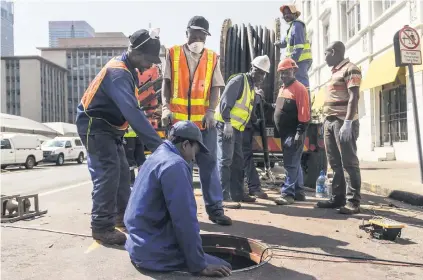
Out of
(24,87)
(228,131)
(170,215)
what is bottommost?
(170,215)

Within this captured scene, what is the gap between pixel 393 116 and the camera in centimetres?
1519

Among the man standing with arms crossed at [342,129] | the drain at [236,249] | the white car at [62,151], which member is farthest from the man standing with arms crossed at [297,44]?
the white car at [62,151]

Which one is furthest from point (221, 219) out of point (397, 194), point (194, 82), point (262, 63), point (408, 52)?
point (408, 52)

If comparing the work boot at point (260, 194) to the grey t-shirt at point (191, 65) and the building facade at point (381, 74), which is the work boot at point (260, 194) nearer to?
the grey t-shirt at point (191, 65)

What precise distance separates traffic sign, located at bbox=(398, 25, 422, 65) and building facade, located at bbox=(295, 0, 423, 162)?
13.7ft

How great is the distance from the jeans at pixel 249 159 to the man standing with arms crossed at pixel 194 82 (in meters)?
1.54

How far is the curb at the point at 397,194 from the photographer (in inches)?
235

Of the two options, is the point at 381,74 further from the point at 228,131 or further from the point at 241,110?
the point at 228,131

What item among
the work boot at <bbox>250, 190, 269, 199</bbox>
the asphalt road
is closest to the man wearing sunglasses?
the work boot at <bbox>250, 190, 269, 199</bbox>

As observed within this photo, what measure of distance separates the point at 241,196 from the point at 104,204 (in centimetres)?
254

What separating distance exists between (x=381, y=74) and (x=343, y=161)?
10296 mm

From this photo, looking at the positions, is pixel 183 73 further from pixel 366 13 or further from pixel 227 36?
pixel 366 13

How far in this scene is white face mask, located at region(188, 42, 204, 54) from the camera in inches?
184

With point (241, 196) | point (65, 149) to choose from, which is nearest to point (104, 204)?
point (241, 196)
